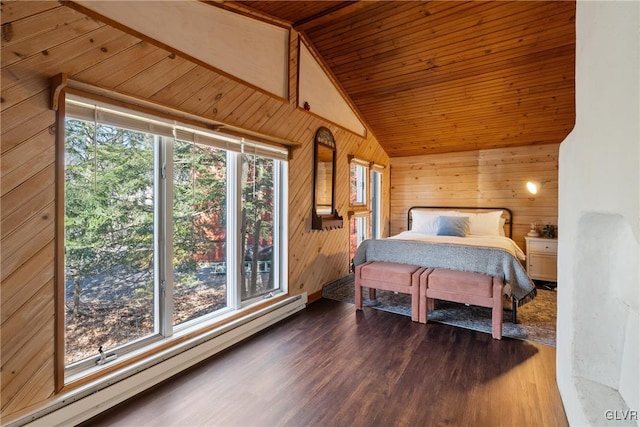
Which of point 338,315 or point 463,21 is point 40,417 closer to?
point 338,315

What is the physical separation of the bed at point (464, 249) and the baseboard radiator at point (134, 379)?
1.62 m

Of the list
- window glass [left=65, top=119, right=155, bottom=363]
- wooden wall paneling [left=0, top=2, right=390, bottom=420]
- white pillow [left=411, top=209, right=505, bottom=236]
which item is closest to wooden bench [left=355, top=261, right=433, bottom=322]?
white pillow [left=411, top=209, right=505, bottom=236]

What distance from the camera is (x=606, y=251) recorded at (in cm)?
138

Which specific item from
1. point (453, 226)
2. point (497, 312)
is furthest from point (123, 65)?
point (453, 226)

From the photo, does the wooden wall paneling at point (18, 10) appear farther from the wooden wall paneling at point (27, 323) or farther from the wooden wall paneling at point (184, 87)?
the wooden wall paneling at point (27, 323)

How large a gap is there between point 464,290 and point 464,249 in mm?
465

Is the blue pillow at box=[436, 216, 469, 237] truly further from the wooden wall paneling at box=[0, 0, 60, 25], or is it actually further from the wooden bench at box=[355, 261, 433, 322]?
the wooden wall paneling at box=[0, 0, 60, 25]

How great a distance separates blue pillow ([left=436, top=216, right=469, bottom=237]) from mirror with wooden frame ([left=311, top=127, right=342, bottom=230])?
149 centimetres

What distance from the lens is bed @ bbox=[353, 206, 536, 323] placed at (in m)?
2.81

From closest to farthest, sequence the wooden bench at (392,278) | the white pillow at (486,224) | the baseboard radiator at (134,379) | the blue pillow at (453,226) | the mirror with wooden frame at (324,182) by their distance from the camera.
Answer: the baseboard radiator at (134,379), the wooden bench at (392,278), the mirror with wooden frame at (324,182), the blue pillow at (453,226), the white pillow at (486,224)

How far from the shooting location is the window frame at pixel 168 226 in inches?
62.9

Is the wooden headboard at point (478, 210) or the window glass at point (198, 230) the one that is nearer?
the window glass at point (198, 230)

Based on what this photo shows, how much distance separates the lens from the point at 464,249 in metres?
3.05

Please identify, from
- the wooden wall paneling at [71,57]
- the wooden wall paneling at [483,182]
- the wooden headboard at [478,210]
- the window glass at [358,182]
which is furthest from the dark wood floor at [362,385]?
the wooden wall paneling at [483,182]
